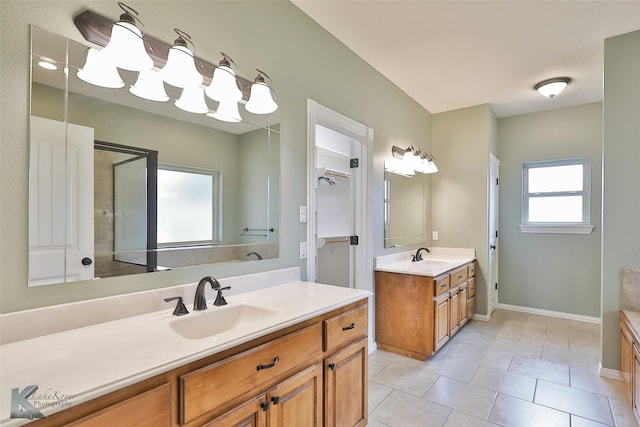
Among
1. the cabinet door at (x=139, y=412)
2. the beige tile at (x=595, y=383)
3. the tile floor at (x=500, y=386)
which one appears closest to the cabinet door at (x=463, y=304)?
the tile floor at (x=500, y=386)

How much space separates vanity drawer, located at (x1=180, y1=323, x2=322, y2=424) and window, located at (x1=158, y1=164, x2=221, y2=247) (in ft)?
2.36

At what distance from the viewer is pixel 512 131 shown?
178 inches

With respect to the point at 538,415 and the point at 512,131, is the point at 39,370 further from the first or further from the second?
the point at 512,131

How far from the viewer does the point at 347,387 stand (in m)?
1.67

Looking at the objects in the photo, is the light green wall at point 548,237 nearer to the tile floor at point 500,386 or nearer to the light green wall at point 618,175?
the tile floor at point 500,386

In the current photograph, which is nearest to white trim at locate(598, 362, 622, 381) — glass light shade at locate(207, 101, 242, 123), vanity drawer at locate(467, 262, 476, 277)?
vanity drawer at locate(467, 262, 476, 277)

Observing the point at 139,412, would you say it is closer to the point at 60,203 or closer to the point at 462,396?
the point at 60,203

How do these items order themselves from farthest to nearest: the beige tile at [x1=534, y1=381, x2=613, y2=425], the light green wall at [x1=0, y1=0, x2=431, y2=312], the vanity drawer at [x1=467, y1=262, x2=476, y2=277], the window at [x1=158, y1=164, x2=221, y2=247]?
the vanity drawer at [x1=467, y1=262, x2=476, y2=277], the beige tile at [x1=534, y1=381, x2=613, y2=425], the window at [x1=158, y1=164, x2=221, y2=247], the light green wall at [x1=0, y1=0, x2=431, y2=312]

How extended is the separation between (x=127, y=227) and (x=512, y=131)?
4.99m

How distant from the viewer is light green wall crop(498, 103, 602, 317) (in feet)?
13.1

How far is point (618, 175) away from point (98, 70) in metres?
3.54

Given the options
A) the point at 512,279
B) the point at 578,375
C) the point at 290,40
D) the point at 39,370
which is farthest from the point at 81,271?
the point at 512,279

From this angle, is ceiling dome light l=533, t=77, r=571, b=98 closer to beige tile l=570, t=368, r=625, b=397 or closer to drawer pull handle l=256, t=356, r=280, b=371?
beige tile l=570, t=368, r=625, b=397

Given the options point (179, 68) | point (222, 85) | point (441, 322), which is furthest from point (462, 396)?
point (179, 68)
